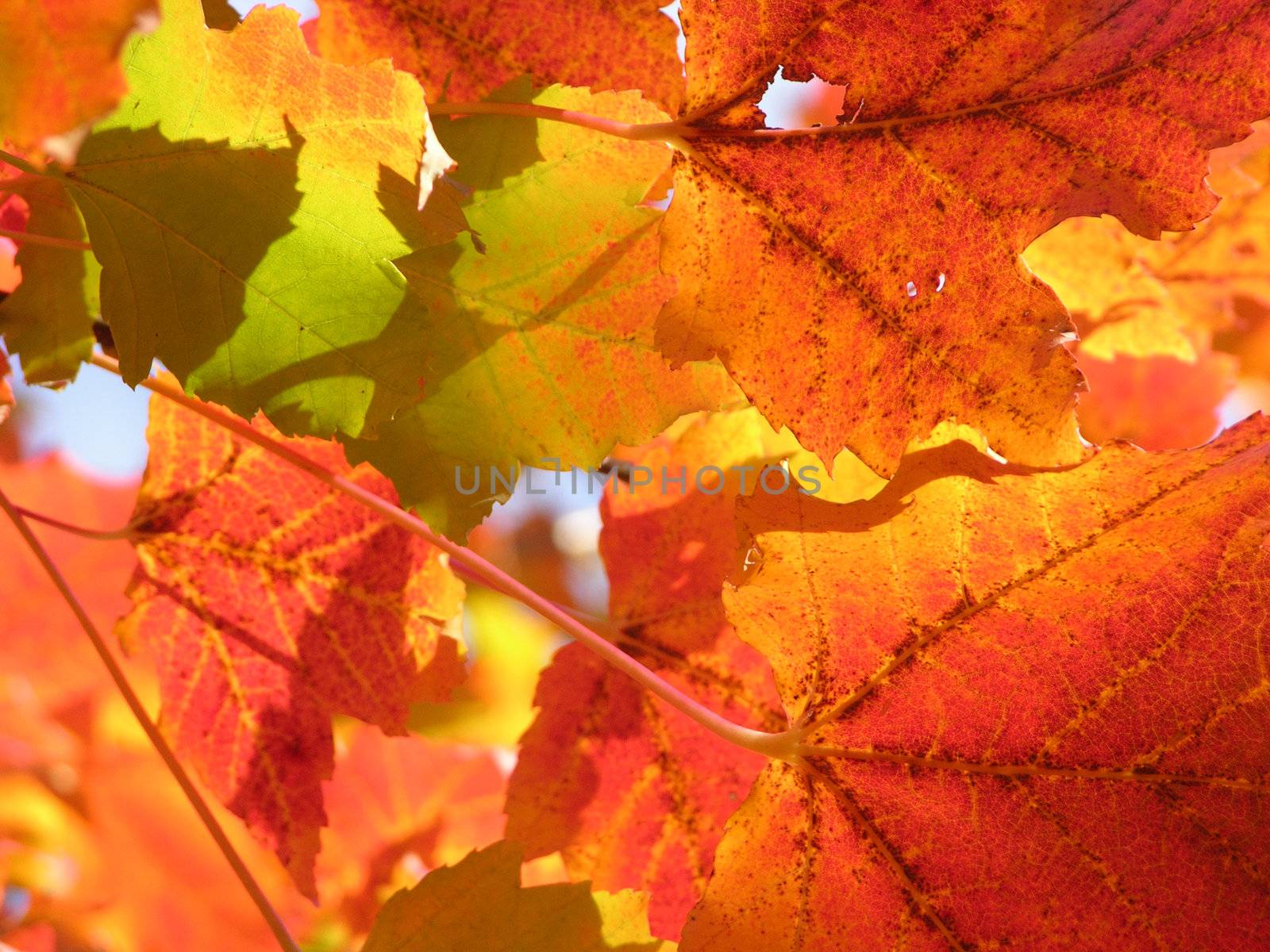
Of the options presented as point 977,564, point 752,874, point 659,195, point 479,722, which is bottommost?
point 752,874

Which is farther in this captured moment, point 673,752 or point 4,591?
point 4,591

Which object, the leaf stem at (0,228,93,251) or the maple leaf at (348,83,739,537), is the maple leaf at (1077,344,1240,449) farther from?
the leaf stem at (0,228,93,251)

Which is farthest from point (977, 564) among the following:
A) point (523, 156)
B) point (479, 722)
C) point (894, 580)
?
point (479, 722)

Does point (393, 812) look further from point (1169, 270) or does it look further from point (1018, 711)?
point (1169, 270)

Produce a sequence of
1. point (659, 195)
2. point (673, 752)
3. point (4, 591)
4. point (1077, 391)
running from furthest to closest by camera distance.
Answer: point (4, 591) < point (673, 752) < point (659, 195) < point (1077, 391)

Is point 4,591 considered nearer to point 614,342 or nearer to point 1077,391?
point 614,342

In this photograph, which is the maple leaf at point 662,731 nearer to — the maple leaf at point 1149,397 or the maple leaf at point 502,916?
the maple leaf at point 502,916

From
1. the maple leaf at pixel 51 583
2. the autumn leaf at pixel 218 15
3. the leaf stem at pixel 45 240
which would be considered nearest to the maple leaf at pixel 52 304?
the leaf stem at pixel 45 240

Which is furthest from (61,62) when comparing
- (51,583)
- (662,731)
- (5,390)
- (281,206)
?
(51,583)
